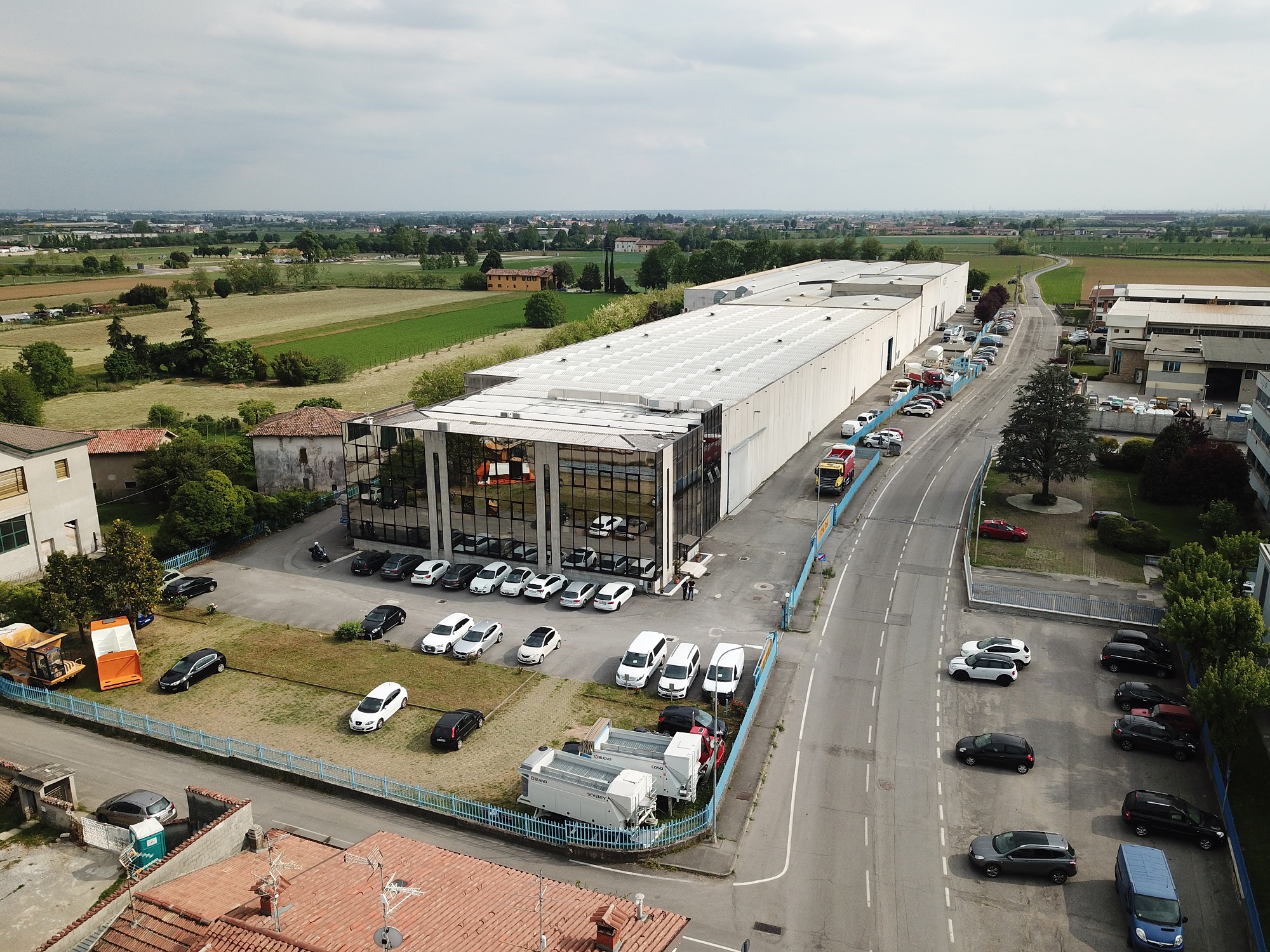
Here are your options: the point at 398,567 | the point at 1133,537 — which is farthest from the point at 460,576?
the point at 1133,537

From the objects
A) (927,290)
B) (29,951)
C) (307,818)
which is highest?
(927,290)

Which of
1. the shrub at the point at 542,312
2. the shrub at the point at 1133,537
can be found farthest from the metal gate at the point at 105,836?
the shrub at the point at 542,312

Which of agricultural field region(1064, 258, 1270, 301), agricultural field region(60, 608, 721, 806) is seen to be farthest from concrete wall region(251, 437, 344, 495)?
agricultural field region(1064, 258, 1270, 301)

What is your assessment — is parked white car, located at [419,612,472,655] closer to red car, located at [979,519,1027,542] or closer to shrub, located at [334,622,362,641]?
shrub, located at [334,622,362,641]

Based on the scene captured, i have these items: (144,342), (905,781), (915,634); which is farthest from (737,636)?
(144,342)

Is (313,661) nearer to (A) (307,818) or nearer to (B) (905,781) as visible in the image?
(A) (307,818)

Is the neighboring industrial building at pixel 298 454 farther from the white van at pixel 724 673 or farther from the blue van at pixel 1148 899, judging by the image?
the blue van at pixel 1148 899
